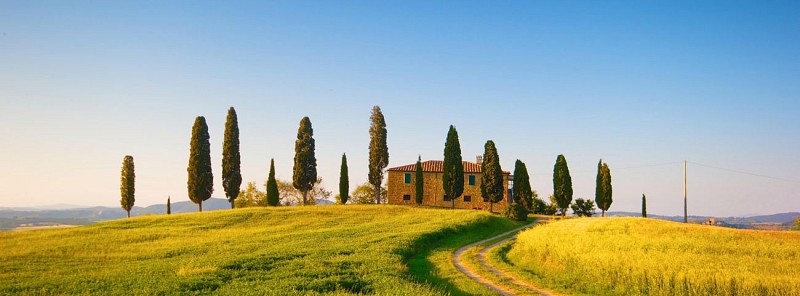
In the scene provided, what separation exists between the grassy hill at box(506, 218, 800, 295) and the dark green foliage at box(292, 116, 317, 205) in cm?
3844

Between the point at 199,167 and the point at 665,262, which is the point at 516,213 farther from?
the point at 199,167

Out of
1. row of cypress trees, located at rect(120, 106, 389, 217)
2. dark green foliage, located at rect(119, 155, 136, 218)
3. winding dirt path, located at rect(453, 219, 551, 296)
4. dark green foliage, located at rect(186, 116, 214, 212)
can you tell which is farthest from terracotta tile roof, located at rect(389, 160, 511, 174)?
winding dirt path, located at rect(453, 219, 551, 296)

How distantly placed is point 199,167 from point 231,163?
3915 mm

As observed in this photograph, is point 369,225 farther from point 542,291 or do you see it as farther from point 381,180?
point 381,180

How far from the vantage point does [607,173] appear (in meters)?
67.4

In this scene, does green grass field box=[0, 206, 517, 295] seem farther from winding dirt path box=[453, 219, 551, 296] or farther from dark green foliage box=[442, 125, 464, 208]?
dark green foliage box=[442, 125, 464, 208]

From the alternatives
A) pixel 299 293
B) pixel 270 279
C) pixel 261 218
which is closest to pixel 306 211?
pixel 261 218

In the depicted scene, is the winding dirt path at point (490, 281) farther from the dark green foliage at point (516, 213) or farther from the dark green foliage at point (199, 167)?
the dark green foliage at point (199, 167)

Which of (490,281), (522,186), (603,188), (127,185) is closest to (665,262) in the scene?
(490,281)

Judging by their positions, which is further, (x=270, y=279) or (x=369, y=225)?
(x=369, y=225)

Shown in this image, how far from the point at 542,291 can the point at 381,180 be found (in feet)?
176

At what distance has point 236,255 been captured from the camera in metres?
24.3

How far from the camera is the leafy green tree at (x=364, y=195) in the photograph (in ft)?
303

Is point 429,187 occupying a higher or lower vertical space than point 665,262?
higher
